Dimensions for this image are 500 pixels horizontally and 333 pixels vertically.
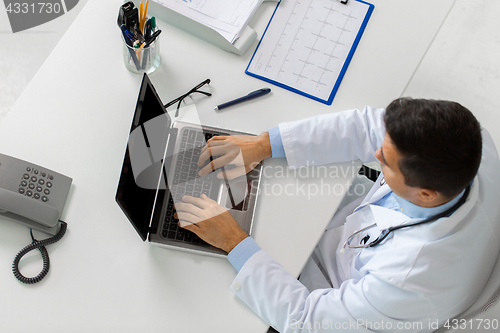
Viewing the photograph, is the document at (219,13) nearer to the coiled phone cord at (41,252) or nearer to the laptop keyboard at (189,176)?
the laptop keyboard at (189,176)

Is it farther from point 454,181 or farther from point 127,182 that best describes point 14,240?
point 454,181

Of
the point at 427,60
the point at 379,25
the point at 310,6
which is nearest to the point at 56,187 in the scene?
the point at 310,6

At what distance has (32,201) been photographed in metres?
0.90

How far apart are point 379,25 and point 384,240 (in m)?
0.74

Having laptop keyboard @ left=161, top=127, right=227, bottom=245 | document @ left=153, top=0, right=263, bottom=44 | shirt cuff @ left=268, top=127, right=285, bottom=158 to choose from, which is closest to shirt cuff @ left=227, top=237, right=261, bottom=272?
laptop keyboard @ left=161, top=127, right=227, bottom=245

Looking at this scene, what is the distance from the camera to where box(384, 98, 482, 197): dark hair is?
75 centimetres

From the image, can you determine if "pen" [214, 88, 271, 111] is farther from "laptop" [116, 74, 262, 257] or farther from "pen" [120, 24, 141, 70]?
"pen" [120, 24, 141, 70]

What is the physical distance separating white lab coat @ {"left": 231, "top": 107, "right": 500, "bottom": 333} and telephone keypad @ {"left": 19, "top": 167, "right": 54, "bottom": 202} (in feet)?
1.71

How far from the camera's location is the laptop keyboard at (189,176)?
102 centimetres

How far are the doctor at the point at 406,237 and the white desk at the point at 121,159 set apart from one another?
7cm

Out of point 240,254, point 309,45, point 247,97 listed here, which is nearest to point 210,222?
point 240,254

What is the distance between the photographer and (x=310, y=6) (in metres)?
1.27

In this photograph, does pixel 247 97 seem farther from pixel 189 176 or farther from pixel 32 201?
pixel 32 201

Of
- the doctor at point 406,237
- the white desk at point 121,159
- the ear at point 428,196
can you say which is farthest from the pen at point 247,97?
the ear at point 428,196
